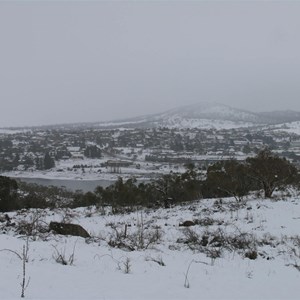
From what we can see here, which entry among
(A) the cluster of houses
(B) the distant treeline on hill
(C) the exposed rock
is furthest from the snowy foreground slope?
(A) the cluster of houses

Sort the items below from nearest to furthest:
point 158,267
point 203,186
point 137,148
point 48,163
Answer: point 158,267, point 203,186, point 48,163, point 137,148

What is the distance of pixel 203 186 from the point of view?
90.7 feet

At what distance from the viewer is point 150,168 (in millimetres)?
118688

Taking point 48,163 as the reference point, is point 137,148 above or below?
above

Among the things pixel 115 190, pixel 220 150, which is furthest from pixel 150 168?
pixel 115 190

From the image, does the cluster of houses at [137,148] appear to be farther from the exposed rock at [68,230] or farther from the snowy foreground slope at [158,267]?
the snowy foreground slope at [158,267]

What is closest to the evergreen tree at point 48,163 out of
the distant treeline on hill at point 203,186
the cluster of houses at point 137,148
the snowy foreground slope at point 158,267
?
the cluster of houses at point 137,148

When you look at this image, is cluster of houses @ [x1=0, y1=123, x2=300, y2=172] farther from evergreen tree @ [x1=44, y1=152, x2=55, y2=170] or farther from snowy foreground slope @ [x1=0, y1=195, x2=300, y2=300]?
snowy foreground slope @ [x1=0, y1=195, x2=300, y2=300]

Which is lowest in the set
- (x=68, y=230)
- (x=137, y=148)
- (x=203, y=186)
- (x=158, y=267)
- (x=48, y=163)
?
(x=48, y=163)

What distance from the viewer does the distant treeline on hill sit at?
18422 millimetres

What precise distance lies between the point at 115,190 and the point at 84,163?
370 feet

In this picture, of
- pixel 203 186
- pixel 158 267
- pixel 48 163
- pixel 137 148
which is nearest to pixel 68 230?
pixel 158 267

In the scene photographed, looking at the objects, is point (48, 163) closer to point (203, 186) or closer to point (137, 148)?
point (137, 148)

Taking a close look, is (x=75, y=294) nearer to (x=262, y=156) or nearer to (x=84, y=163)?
(x=262, y=156)
